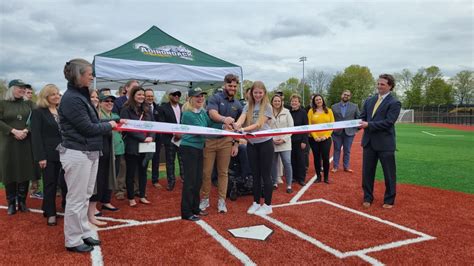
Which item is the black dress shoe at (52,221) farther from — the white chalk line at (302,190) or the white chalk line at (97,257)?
the white chalk line at (302,190)

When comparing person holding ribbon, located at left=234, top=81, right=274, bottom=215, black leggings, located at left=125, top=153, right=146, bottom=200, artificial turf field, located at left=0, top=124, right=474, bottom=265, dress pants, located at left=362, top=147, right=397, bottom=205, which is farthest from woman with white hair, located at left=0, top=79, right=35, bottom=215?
dress pants, located at left=362, top=147, right=397, bottom=205

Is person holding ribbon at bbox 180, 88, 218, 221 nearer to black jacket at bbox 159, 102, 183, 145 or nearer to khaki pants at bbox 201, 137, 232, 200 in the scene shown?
khaki pants at bbox 201, 137, 232, 200

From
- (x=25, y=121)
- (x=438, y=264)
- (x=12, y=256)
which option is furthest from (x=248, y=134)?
(x=25, y=121)

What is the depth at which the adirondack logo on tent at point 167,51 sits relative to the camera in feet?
Result: 32.6

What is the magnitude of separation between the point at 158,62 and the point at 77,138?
7084mm

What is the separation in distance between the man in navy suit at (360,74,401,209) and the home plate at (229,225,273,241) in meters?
2.17

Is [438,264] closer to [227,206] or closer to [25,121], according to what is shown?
[227,206]

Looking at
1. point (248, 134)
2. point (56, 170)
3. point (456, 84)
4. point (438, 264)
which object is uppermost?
point (456, 84)

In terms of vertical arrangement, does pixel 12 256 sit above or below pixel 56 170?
below

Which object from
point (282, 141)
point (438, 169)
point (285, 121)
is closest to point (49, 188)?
point (282, 141)

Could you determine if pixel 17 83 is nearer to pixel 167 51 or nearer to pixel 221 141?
pixel 221 141

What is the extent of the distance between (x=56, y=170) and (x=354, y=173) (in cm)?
690

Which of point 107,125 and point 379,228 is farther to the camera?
point 379,228

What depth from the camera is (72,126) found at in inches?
133
